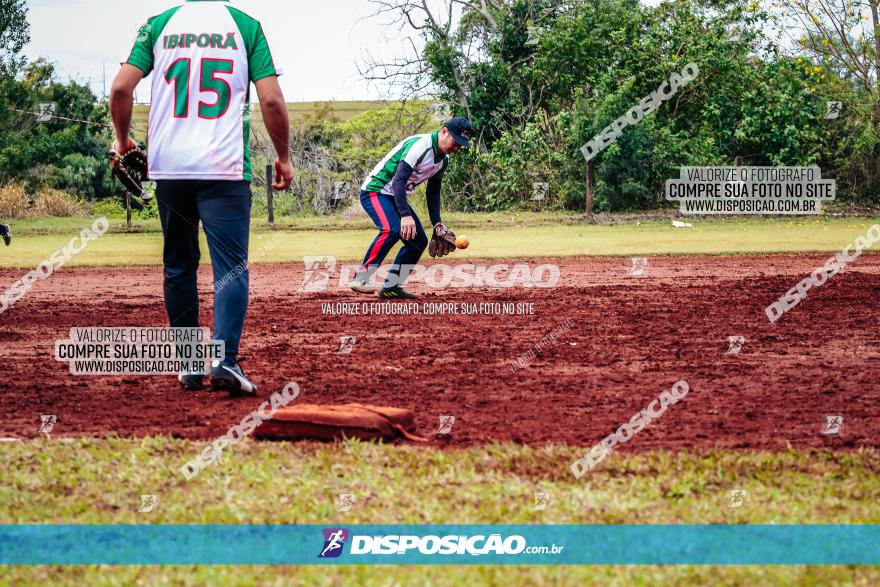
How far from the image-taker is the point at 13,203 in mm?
27422

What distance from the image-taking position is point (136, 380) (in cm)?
652

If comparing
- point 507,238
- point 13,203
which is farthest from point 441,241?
point 13,203

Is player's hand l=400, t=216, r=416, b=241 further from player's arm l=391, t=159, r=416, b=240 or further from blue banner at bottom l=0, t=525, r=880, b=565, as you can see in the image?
blue banner at bottom l=0, t=525, r=880, b=565

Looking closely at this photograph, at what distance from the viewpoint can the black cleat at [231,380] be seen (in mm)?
5773

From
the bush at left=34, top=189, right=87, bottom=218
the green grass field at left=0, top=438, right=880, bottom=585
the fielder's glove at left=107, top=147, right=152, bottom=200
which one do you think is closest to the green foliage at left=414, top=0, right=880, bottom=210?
the bush at left=34, top=189, right=87, bottom=218

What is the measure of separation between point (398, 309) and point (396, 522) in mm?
6610

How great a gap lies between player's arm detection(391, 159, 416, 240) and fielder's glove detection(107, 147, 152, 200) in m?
3.85

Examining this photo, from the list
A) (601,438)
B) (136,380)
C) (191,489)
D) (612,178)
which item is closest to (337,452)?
(191,489)

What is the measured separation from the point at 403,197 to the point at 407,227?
0.37 meters

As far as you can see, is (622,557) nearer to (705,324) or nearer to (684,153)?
(705,324)

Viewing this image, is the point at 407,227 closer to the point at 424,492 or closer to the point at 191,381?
the point at 191,381

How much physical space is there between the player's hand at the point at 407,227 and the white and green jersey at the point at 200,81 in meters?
4.67

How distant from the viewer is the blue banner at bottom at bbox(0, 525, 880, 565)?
129 inches

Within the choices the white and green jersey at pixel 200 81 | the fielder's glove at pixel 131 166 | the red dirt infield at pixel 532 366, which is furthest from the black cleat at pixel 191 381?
the fielder's glove at pixel 131 166
